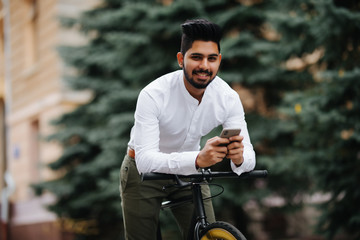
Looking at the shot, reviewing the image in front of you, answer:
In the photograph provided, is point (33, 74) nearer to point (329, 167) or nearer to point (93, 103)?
point (93, 103)

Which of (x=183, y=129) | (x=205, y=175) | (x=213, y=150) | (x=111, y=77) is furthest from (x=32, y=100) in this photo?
(x=213, y=150)

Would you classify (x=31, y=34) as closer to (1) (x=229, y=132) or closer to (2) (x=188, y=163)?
(2) (x=188, y=163)

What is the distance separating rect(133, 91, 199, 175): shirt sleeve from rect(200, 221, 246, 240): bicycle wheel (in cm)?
35

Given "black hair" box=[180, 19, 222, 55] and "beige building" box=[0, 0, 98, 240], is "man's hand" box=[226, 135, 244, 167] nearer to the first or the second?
"black hair" box=[180, 19, 222, 55]

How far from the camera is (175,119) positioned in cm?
348

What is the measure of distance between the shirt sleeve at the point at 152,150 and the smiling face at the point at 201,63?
0.88 feet

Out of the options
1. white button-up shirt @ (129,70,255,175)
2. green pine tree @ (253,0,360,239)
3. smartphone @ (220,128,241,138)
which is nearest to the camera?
smartphone @ (220,128,241,138)

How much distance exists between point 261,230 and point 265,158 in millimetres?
3935

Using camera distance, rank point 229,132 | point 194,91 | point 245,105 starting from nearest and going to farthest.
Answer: point 229,132
point 194,91
point 245,105

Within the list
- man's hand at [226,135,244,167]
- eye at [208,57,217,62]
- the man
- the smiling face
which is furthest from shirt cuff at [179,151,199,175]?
eye at [208,57,217,62]

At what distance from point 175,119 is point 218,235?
778mm

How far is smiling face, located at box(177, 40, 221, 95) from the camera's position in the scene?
3268 millimetres

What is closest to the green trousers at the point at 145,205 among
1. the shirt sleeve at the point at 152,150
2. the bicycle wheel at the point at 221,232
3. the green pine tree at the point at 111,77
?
the bicycle wheel at the point at 221,232

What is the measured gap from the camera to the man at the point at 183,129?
3.13 metres
